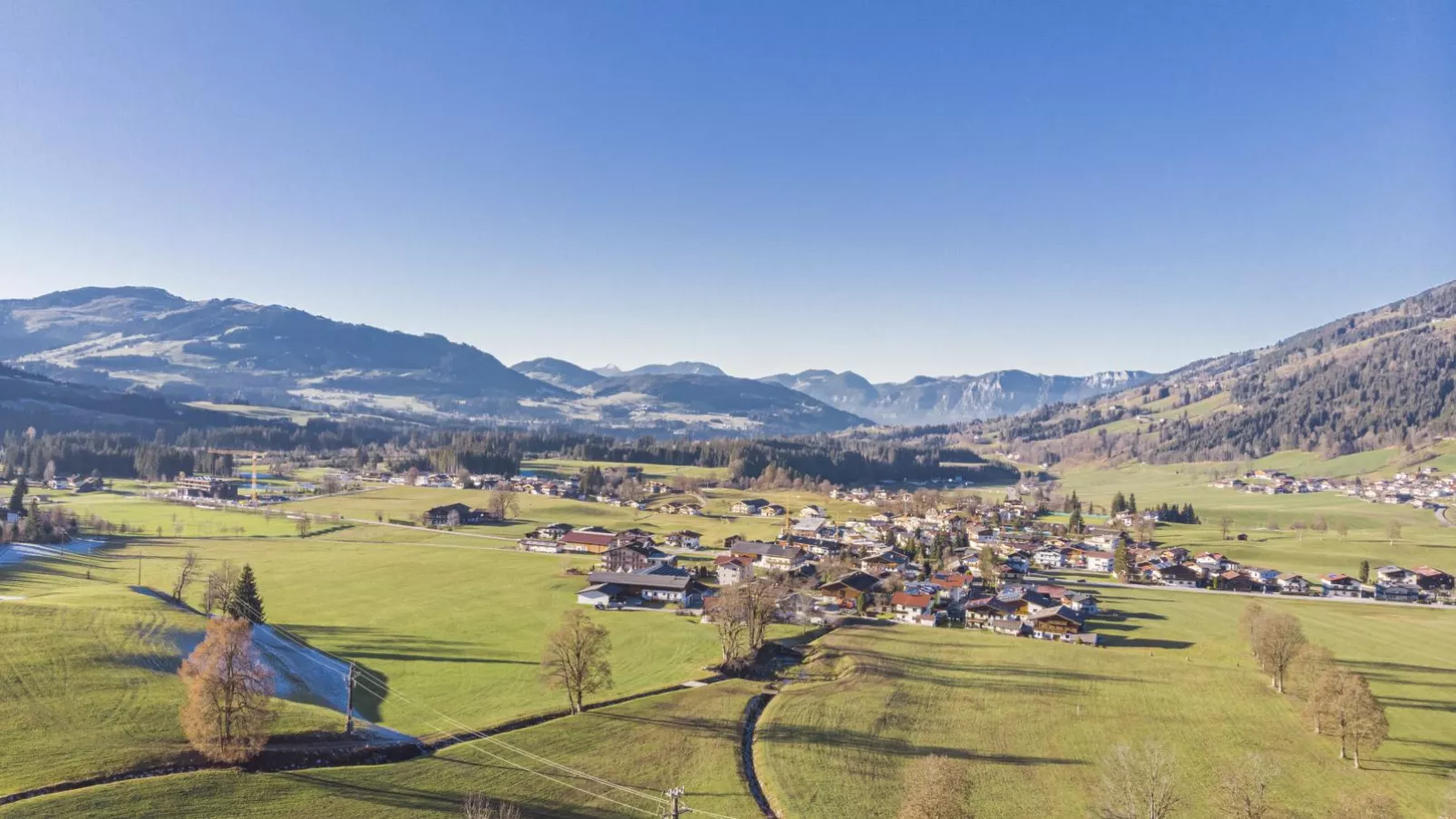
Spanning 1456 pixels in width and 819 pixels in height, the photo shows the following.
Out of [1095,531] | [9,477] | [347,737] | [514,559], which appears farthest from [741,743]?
[9,477]

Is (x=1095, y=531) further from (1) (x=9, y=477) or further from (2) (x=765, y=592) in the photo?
(1) (x=9, y=477)

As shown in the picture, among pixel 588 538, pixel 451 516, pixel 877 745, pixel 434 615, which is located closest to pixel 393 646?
pixel 434 615

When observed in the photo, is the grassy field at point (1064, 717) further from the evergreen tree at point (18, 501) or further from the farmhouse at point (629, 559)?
the evergreen tree at point (18, 501)

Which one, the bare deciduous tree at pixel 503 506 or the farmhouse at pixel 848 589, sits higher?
the bare deciduous tree at pixel 503 506

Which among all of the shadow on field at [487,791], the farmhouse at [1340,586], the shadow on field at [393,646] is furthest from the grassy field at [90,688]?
the farmhouse at [1340,586]

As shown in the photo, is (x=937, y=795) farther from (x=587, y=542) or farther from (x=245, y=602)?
(x=587, y=542)

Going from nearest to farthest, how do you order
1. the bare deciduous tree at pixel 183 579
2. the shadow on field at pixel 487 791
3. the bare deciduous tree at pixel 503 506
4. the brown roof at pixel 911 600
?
the shadow on field at pixel 487 791, the bare deciduous tree at pixel 183 579, the brown roof at pixel 911 600, the bare deciduous tree at pixel 503 506

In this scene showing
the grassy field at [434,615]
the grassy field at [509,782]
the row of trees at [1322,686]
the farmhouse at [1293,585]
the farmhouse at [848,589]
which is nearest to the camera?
the grassy field at [509,782]
